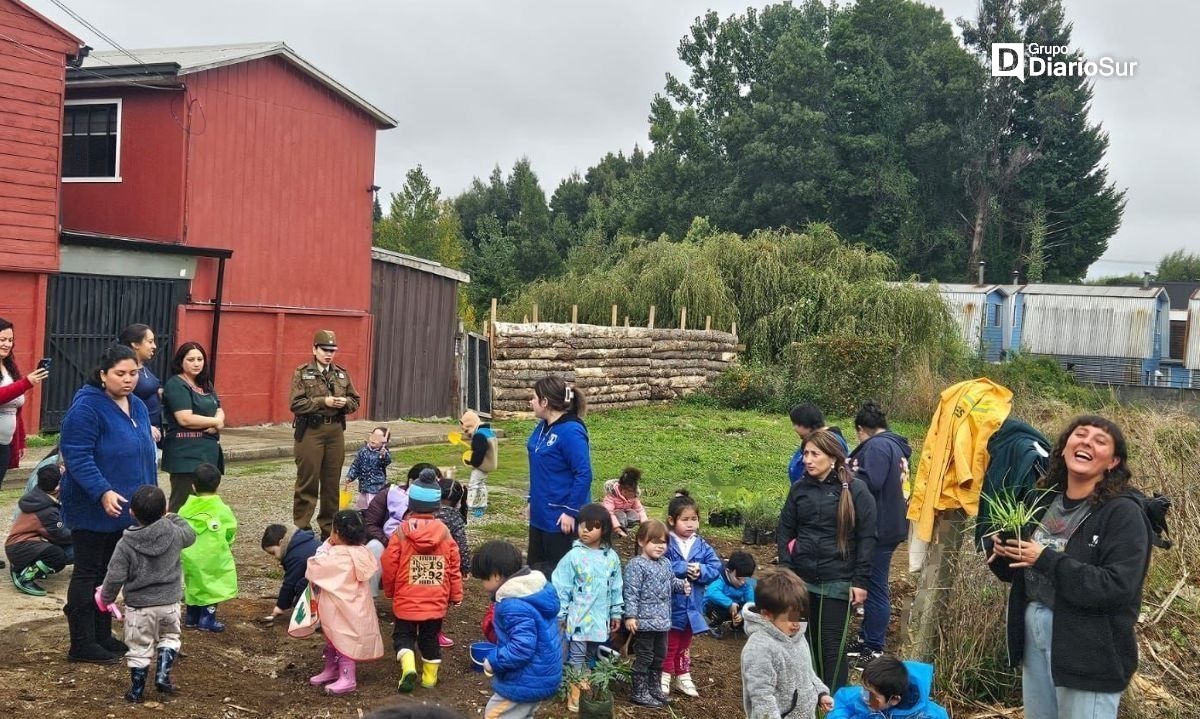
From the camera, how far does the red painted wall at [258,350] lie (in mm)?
17500

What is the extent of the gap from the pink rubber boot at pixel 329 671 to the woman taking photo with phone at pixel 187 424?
2.16 m

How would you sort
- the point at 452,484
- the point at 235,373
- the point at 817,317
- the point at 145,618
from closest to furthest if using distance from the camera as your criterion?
the point at 145,618, the point at 452,484, the point at 235,373, the point at 817,317

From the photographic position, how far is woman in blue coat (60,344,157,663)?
6.24 m

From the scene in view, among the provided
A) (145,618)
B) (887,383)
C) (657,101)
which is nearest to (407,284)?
(887,383)

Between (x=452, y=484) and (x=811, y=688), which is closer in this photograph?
(x=811, y=688)

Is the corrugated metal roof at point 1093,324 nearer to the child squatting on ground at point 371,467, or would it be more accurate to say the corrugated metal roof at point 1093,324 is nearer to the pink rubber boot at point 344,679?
the child squatting on ground at point 371,467

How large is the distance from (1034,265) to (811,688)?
5368 cm

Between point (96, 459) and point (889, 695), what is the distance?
4.41 metres

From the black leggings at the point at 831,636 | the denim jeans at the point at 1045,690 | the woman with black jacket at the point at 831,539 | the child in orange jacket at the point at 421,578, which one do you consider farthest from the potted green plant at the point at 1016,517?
the child in orange jacket at the point at 421,578

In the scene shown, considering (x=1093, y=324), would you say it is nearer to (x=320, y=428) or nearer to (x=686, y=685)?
(x=320, y=428)

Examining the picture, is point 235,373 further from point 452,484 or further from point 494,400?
point 452,484

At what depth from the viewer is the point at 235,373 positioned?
703 inches

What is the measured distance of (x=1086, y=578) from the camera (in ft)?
14.5

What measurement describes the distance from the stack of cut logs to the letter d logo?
32545 mm
